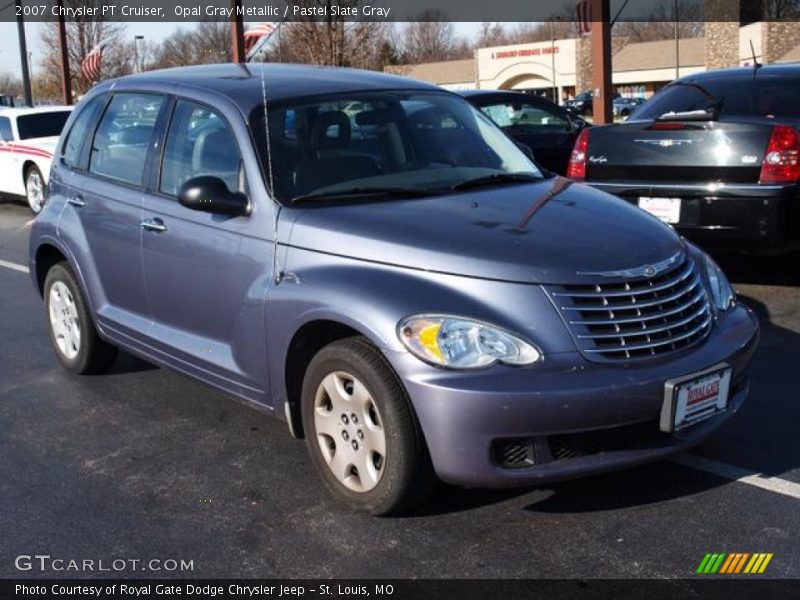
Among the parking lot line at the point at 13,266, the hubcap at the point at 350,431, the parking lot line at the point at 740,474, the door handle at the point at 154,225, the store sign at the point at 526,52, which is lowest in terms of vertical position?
the parking lot line at the point at 740,474

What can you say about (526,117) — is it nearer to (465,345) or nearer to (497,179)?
(497,179)

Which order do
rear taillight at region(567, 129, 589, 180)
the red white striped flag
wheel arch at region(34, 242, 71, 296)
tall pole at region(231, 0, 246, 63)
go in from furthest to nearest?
tall pole at region(231, 0, 246, 63)
the red white striped flag
rear taillight at region(567, 129, 589, 180)
wheel arch at region(34, 242, 71, 296)

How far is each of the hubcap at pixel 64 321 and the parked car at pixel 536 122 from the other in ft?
22.1

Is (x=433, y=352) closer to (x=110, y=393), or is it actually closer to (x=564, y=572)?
(x=564, y=572)

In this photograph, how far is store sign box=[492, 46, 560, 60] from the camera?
77.0 metres

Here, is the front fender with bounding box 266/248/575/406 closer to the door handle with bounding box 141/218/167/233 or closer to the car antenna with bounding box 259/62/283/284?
the car antenna with bounding box 259/62/283/284

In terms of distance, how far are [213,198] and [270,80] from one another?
0.88 m

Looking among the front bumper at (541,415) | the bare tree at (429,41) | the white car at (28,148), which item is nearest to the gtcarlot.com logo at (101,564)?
the front bumper at (541,415)

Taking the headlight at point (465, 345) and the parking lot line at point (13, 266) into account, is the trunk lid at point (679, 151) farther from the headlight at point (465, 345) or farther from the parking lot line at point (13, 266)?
the parking lot line at point (13, 266)

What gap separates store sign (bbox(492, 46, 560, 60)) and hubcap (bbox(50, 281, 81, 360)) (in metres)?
74.3

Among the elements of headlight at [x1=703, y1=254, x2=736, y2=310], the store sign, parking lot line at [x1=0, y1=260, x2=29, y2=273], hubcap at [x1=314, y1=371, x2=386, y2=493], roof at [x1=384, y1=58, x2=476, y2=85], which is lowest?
parking lot line at [x1=0, y1=260, x2=29, y2=273]

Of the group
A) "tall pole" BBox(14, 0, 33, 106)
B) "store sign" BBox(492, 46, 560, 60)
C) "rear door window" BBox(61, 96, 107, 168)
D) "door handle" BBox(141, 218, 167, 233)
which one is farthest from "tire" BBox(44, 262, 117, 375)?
"store sign" BBox(492, 46, 560, 60)

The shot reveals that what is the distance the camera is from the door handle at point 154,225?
15.5ft

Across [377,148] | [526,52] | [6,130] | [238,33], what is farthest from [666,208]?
[526,52]
